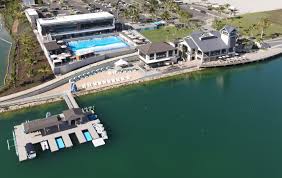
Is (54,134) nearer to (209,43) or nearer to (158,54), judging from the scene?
(158,54)

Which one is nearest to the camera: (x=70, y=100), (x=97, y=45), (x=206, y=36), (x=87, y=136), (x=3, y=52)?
(x=87, y=136)

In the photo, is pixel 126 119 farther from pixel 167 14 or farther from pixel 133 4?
pixel 133 4

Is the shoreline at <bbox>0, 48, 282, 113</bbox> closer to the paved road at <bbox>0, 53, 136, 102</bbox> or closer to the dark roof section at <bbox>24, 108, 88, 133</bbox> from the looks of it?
the paved road at <bbox>0, 53, 136, 102</bbox>

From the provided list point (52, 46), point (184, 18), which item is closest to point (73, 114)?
point (52, 46)

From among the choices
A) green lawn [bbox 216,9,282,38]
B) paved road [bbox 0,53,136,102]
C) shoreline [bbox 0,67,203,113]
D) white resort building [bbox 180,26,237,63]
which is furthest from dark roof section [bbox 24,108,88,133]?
green lawn [bbox 216,9,282,38]

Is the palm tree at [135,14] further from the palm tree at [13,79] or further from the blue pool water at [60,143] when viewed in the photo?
the blue pool water at [60,143]

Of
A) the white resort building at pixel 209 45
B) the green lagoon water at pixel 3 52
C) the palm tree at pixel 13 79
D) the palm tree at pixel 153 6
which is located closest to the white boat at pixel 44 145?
the palm tree at pixel 13 79

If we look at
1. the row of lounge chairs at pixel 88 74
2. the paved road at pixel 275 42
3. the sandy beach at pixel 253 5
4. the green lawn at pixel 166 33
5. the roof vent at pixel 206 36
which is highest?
the sandy beach at pixel 253 5
